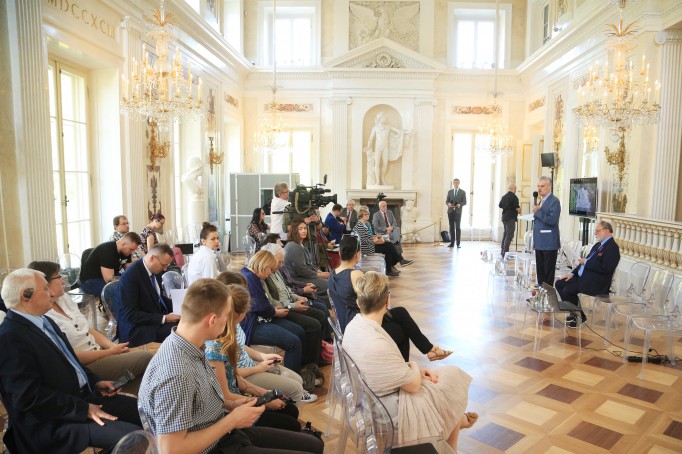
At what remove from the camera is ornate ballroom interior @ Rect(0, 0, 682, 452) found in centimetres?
558

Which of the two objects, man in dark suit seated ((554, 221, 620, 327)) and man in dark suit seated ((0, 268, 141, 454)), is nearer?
man in dark suit seated ((0, 268, 141, 454))

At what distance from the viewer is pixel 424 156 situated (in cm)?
1388

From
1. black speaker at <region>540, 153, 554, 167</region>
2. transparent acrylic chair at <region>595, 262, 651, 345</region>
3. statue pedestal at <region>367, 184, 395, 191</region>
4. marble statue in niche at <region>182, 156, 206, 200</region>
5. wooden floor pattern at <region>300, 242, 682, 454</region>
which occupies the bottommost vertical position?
wooden floor pattern at <region>300, 242, 682, 454</region>

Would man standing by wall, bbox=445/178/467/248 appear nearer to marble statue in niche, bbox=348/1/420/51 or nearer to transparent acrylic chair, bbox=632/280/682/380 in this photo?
marble statue in niche, bbox=348/1/420/51

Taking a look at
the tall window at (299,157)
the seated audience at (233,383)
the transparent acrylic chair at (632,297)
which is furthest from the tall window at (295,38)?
the seated audience at (233,383)

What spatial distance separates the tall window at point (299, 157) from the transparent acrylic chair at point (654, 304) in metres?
10.3

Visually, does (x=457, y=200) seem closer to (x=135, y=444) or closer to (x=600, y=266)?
(x=600, y=266)

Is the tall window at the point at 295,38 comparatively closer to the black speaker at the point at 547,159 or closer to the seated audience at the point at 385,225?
the seated audience at the point at 385,225

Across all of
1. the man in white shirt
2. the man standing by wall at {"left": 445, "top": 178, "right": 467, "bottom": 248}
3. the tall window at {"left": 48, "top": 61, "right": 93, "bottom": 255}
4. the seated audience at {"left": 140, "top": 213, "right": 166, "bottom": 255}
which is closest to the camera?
the seated audience at {"left": 140, "top": 213, "right": 166, "bottom": 255}

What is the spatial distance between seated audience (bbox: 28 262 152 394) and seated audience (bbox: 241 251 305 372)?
0.82 meters

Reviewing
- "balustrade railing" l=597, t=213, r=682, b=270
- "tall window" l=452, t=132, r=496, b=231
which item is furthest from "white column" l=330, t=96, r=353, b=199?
"balustrade railing" l=597, t=213, r=682, b=270

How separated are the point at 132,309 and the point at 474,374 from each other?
277 centimetres

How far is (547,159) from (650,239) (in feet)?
16.5

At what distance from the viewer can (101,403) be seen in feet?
8.25
